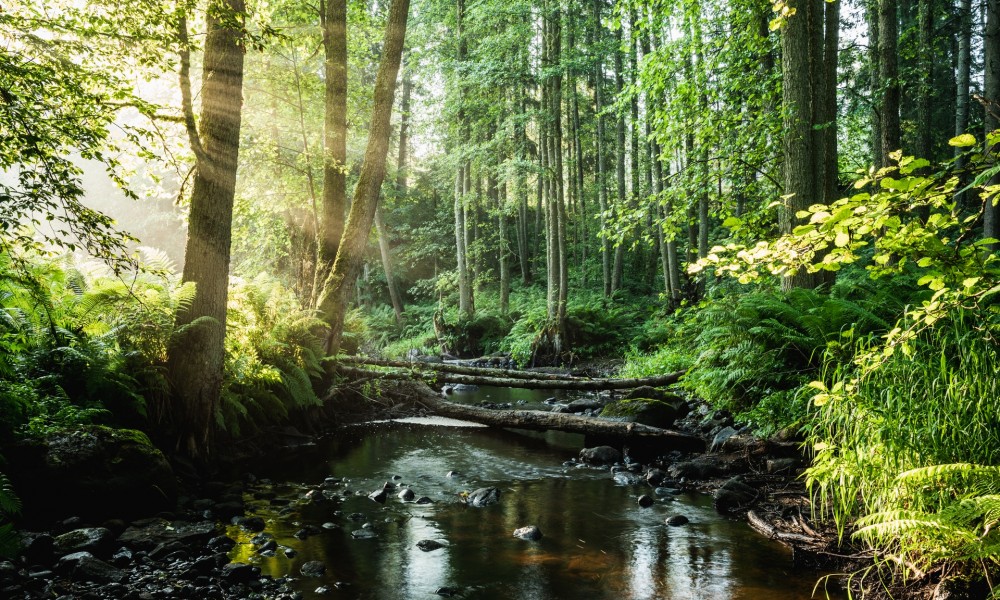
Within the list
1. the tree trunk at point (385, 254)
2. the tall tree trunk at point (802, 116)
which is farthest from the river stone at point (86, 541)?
the tree trunk at point (385, 254)

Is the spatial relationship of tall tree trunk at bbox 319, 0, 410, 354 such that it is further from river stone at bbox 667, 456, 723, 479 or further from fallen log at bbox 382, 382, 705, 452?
river stone at bbox 667, 456, 723, 479

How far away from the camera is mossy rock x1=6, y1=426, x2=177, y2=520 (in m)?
4.52

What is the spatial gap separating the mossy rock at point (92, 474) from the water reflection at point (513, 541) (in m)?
1.03

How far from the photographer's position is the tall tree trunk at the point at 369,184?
9672mm

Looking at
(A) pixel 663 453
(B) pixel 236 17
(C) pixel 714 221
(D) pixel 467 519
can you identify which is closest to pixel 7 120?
(B) pixel 236 17

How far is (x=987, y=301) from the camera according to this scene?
13.8ft

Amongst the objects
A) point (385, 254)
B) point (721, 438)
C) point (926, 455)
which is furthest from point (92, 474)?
point (385, 254)

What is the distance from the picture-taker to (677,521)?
5.28 metres

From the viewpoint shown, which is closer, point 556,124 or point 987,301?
point 987,301

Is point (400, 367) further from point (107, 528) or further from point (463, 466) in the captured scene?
point (107, 528)

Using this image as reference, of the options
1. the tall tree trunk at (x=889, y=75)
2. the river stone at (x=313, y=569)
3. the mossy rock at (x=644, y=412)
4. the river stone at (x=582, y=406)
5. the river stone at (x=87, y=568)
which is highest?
the tall tree trunk at (x=889, y=75)

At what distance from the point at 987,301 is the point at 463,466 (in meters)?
5.82

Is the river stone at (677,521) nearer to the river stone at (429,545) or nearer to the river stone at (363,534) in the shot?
the river stone at (429,545)

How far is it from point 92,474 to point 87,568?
1.24m
